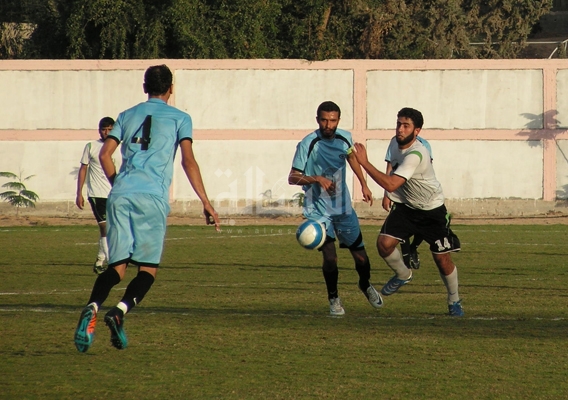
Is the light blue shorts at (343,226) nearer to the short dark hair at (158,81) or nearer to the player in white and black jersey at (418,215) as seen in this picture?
the player in white and black jersey at (418,215)

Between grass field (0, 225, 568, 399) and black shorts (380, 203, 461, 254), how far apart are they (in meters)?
0.70

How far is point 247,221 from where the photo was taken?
1069 inches

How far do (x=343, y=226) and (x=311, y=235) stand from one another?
1.52ft

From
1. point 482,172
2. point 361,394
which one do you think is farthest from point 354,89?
point 361,394

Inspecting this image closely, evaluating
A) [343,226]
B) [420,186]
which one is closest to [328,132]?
[343,226]

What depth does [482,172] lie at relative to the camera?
2809 centimetres

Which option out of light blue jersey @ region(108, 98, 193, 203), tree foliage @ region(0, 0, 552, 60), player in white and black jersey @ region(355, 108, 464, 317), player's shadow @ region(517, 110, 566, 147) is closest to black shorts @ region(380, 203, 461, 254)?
player in white and black jersey @ region(355, 108, 464, 317)

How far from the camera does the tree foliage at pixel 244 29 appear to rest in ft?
101

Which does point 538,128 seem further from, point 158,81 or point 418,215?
point 158,81

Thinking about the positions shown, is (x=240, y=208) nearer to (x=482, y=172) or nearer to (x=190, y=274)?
(x=482, y=172)

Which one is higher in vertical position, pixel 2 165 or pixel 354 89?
pixel 354 89

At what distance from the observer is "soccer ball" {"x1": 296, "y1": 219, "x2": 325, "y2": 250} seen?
10055mm

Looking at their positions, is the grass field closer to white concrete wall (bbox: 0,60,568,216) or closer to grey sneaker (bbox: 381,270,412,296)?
grey sneaker (bbox: 381,270,412,296)

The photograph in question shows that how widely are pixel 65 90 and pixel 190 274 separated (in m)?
15.2
